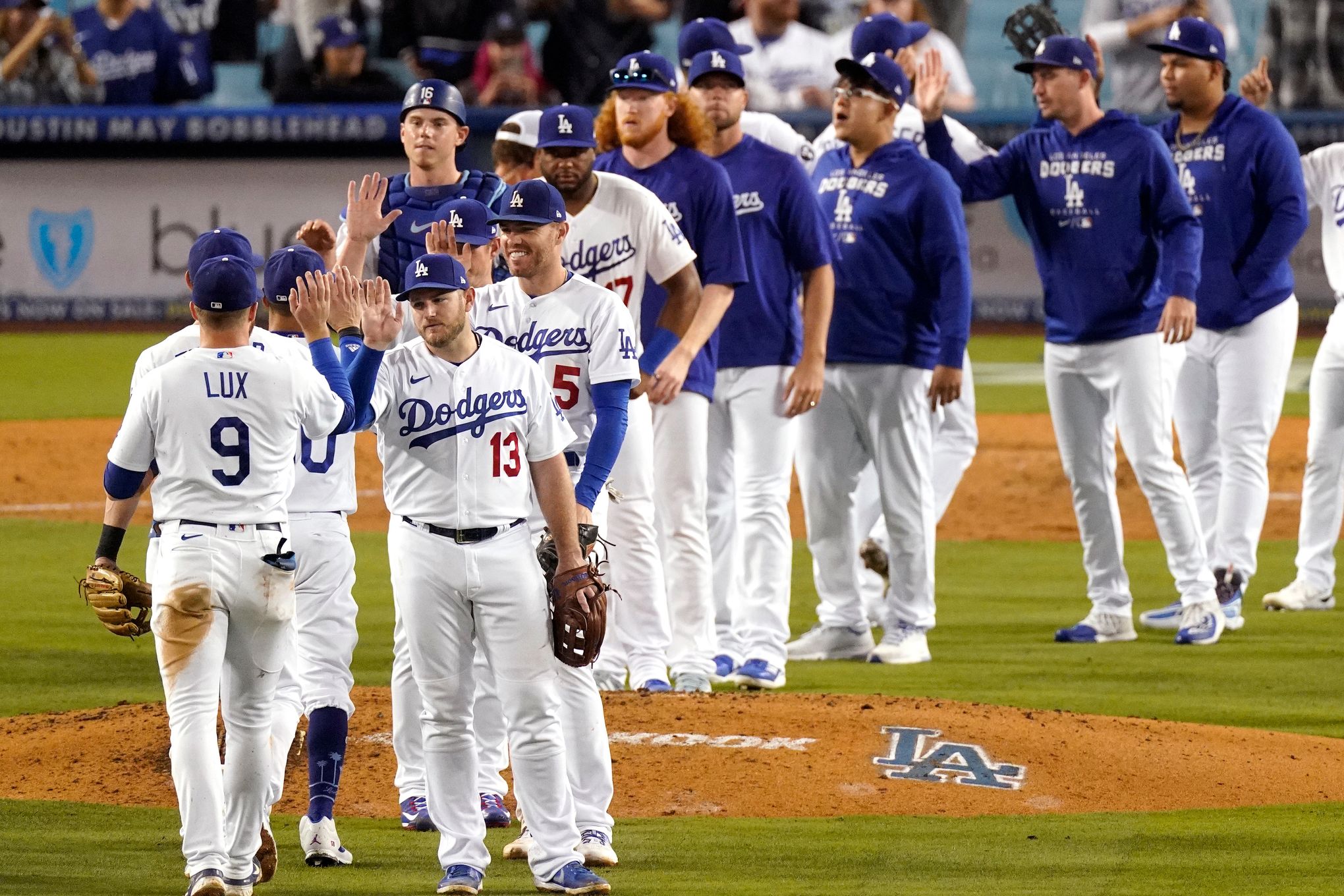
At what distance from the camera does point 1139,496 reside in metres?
13.1

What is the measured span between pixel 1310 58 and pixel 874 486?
1106cm

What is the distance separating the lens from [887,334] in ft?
25.2

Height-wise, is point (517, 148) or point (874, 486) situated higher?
point (517, 148)

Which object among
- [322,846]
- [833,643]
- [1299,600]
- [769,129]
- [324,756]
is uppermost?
[769,129]

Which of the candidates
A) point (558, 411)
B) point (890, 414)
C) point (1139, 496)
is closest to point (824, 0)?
point (1139, 496)

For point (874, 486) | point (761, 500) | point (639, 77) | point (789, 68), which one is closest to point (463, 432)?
point (639, 77)

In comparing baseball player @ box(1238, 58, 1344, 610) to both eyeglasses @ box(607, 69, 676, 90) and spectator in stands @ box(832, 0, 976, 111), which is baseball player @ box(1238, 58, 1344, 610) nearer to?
eyeglasses @ box(607, 69, 676, 90)

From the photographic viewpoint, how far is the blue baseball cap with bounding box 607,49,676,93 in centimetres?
673

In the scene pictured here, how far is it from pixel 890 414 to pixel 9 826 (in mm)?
3677

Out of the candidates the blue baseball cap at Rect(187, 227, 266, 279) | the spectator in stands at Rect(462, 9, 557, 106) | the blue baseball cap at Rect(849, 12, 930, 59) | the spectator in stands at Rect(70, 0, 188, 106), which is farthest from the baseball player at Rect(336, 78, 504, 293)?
the spectator in stands at Rect(70, 0, 188, 106)

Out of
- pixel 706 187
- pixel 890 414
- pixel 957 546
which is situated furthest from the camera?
pixel 957 546

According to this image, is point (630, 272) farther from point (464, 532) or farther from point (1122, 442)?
point (1122, 442)

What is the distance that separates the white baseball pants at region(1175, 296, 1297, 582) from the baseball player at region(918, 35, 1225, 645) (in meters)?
0.41

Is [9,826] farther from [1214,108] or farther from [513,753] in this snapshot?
[1214,108]
